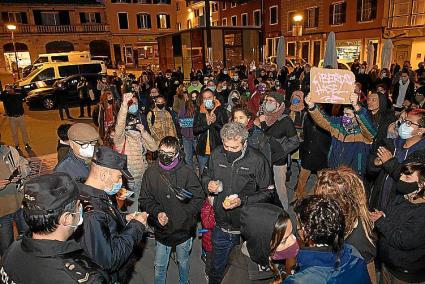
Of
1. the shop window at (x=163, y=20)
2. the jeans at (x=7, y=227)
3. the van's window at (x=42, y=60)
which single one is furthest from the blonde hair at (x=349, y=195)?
the shop window at (x=163, y=20)

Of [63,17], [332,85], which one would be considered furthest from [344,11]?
[63,17]

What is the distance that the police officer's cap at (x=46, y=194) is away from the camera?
2043 millimetres

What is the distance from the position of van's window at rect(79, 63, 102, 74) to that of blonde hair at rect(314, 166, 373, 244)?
20.6 metres

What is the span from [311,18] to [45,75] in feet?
75.3

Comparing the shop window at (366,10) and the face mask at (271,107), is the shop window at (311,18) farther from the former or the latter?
the face mask at (271,107)

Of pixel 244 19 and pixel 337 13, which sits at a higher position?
pixel 244 19

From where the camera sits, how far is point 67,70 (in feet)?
66.9

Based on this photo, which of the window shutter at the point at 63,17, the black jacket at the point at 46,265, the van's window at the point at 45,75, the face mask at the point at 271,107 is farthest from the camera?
the window shutter at the point at 63,17

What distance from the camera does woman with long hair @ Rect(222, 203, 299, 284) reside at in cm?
219

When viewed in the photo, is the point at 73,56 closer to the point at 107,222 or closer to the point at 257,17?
the point at 257,17

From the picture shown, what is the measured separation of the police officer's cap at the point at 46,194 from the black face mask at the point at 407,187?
2789 millimetres

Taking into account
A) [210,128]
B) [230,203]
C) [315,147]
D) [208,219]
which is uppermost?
[210,128]

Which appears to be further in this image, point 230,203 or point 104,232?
point 230,203

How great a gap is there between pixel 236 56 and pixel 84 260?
21.9 meters
